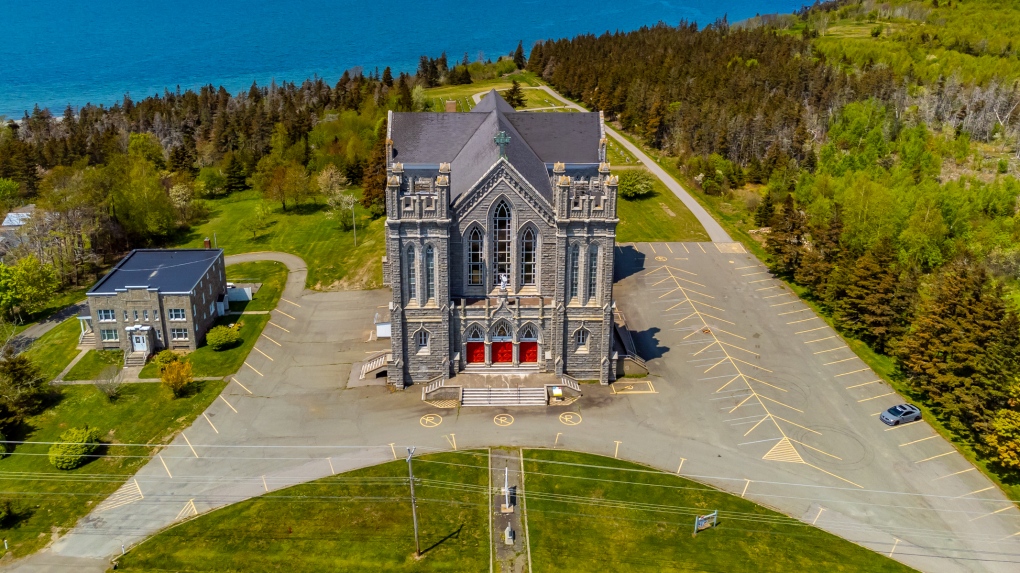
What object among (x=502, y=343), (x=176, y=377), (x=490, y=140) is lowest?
(x=176, y=377)

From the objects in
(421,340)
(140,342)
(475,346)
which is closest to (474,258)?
(475,346)

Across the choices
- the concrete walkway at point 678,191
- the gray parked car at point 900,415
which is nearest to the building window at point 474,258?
the gray parked car at point 900,415

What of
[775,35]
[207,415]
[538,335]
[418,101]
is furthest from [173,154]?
[775,35]

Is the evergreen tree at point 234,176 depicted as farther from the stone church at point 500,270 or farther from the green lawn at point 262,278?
the stone church at point 500,270

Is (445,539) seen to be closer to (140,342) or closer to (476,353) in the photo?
(476,353)

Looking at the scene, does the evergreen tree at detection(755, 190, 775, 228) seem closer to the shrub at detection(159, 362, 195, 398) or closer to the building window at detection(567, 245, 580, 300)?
the building window at detection(567, 245, 580, 300)

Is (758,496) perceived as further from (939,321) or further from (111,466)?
(111,466)
